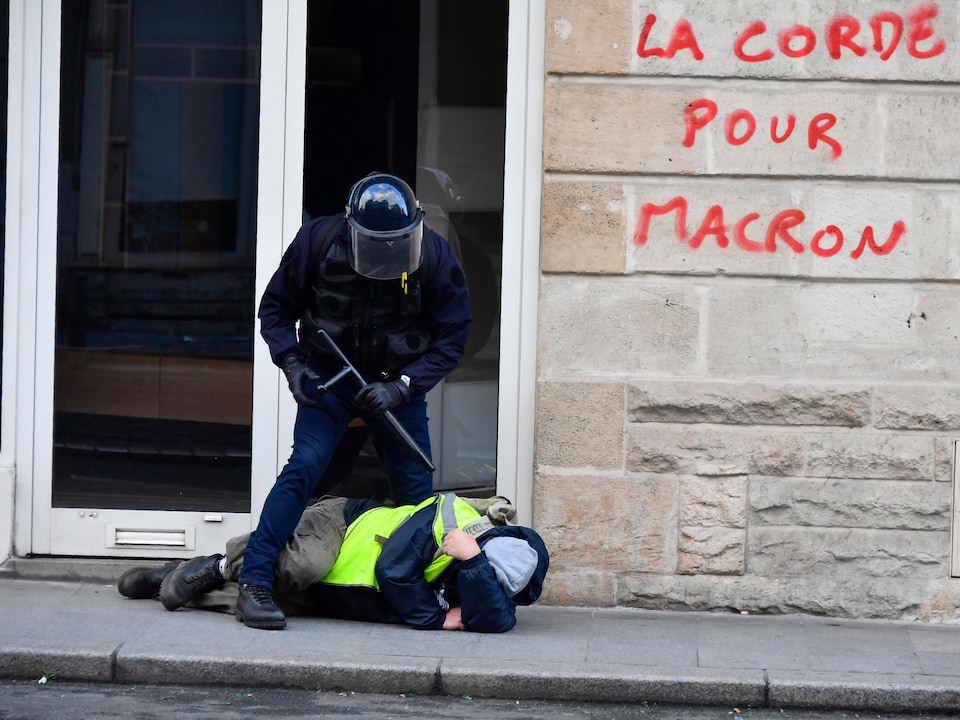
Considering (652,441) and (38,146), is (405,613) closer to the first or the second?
(652,441)

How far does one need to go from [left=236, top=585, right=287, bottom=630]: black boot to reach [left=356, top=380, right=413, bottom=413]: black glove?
0.82 m

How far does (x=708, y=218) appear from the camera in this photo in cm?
639

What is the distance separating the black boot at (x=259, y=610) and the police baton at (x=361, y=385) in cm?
79

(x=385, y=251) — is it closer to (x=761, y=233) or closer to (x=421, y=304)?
(x=421, y=304)

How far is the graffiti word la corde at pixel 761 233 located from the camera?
638 cm

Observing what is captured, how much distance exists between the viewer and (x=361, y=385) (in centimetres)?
591

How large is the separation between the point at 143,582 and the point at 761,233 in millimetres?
2962

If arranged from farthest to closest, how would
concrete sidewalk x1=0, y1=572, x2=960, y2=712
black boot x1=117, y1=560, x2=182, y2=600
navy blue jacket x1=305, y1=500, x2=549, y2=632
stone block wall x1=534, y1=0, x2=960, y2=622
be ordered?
stone block wall x1=534, y1=0, x2=960, y2=622
black boot x1=117, y1=560, x2=182, y2=600
navy blue jacket x1=305, y1=500, x2=549, y2=632
concrete sidewalk x1=0, y1=572, x2=960, y2=712

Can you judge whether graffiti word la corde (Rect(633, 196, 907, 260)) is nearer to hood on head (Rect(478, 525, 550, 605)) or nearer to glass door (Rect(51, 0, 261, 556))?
hood on head (Rect(478, 525, 550, 605))

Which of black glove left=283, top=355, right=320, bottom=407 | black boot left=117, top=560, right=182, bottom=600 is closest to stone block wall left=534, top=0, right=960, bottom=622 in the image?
black glove left=283, top=355, right=320, bottom=407

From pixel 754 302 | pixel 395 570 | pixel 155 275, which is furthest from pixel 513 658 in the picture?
pixel 155 275

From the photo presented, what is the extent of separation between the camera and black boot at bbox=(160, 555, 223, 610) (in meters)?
6.02

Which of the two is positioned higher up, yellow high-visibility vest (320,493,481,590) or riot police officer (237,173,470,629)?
riot police officer (237,173,470,629)

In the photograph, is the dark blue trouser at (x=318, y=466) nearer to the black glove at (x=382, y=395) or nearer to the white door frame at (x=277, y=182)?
the black glove at (x=382, y=395)
